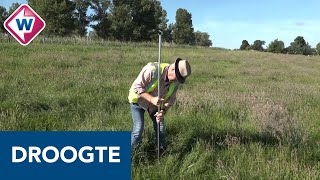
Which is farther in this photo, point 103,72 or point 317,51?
point 317,51

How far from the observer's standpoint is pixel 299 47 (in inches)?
4400

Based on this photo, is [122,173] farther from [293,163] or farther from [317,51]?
[317,51]

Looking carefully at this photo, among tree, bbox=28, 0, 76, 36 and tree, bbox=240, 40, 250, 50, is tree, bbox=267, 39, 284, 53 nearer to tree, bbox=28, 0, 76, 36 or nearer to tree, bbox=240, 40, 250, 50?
tree, bbox=240, 40, 250, 50

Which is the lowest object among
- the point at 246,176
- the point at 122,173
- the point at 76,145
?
the point at 246,176

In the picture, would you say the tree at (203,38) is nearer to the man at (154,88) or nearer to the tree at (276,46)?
the tree at (276,46)

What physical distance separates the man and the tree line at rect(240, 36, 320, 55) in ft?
305

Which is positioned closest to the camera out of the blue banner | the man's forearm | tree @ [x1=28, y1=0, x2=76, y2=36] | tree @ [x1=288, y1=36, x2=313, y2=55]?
the blue banner

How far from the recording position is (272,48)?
9806cm

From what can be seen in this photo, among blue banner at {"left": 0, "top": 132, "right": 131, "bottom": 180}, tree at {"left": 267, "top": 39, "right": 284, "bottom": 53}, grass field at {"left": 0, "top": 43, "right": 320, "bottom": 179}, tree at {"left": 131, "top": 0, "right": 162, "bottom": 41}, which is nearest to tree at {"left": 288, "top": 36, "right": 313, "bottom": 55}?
tree at {"left": 267, "top": 39, "right": 284, "bottom": 53}

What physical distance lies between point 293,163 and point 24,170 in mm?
3701

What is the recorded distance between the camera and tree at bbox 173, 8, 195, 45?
81000 mm

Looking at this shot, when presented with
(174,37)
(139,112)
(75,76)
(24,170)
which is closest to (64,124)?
(139,112)

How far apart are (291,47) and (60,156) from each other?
376ft

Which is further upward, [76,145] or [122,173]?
[76,145]
